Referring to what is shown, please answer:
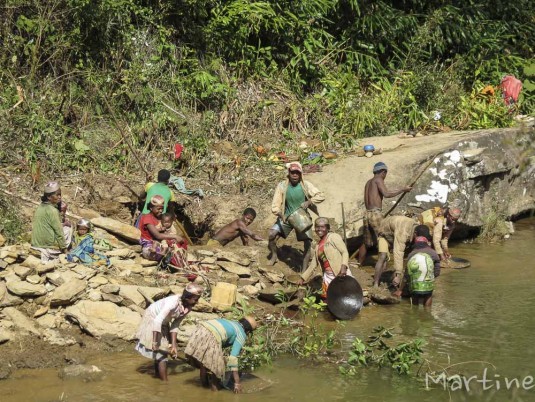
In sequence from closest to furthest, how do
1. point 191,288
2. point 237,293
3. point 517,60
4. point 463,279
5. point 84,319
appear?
1. point 191,288
2. point 84,319
3. point 237,293
4. point 463,279
5. point 517,60

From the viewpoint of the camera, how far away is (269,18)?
16531mm

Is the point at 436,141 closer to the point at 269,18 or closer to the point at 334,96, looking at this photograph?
the point at 334,96

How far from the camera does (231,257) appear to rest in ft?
39.0

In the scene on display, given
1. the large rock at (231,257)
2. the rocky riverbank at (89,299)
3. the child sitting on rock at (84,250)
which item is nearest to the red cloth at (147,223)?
the rocky riverbank at (89,299)

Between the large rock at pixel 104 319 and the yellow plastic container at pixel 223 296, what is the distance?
952 millimetres

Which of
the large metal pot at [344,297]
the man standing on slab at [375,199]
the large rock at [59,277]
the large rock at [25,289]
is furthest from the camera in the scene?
the man standing on slab at [375,199]

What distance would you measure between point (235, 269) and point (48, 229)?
231 cm

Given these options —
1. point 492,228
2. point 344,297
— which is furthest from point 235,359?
point 492,228

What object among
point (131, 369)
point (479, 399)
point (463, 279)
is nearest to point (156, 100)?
point (463, 279)

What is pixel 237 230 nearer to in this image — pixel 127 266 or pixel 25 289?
pixel 127 266

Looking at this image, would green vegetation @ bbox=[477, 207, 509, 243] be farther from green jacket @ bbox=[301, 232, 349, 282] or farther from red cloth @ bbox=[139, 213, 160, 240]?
red cloth @ bbox=[139, 213, 160, 240]

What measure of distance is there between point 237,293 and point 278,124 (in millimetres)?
5423

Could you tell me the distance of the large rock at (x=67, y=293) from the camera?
32.8 feet

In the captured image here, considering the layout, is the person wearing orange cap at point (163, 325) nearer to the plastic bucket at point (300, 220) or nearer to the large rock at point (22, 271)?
the large rock at point (22, 271)
